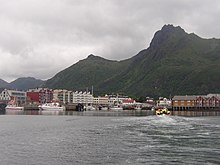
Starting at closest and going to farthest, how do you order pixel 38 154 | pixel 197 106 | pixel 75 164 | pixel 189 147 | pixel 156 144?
Result: 1. pixel 75 164
2. pixel 38 154
3. pixel 189 147
4. pixel 156 144
5. pixel 197 106

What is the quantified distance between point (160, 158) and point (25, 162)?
11.0m

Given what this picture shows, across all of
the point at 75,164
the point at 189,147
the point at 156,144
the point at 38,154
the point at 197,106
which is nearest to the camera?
the point at 75,164

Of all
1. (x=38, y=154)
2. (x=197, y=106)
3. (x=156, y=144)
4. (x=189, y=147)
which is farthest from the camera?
(x=197, y=106)

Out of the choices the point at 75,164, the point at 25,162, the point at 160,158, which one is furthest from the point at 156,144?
the point at 25,162

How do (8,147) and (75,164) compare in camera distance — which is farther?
(8,147)

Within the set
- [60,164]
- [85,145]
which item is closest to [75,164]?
[60,164]

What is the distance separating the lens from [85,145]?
36875 mm

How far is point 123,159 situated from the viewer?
2770cm

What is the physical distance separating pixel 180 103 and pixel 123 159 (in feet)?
554

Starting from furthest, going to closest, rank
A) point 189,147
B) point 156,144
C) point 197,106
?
point 197,106
point 156,144
point 189,147

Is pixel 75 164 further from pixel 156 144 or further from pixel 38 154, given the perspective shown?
pixel 156 144

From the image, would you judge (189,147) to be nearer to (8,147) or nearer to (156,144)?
(156,144)

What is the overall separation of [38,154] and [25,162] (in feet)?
12.4

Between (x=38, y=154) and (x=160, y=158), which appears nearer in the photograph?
(x=160, y=158)
